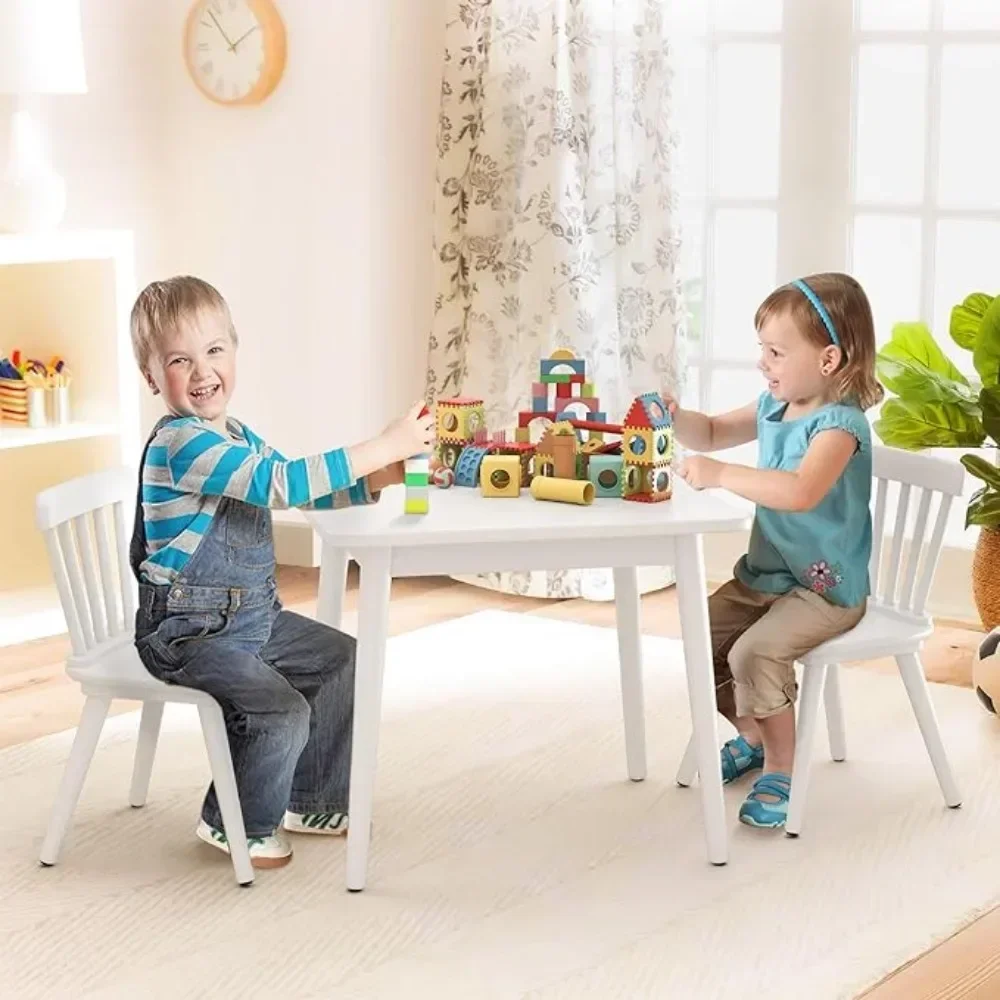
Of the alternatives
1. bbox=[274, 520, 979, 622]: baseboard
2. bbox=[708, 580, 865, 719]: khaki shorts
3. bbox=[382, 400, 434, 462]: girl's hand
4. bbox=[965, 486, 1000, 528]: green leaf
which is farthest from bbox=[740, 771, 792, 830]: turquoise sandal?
bbox=[274, 520, 979, 622]: baseboard

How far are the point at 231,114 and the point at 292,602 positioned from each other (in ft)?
4.46

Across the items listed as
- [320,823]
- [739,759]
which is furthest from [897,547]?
[320,823]

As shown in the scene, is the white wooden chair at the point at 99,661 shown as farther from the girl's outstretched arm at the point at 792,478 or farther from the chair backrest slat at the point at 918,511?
the chair backrest slat at the point at 918,511

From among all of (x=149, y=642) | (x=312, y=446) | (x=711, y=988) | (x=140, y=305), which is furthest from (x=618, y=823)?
(x=312, y=446)

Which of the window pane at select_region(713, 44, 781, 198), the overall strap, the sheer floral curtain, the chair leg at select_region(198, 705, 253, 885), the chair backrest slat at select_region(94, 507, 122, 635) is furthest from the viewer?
the window pane at select_region(713, 44, 781, 198)

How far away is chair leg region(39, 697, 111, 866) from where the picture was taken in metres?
2.71

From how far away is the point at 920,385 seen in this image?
382 cm

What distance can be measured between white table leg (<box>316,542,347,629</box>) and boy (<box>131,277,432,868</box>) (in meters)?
0.22

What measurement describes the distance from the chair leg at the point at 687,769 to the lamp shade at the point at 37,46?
220 centimetres

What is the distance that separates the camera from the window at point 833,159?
439cm

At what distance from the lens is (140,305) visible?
269 centimetres

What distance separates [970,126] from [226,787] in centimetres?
268

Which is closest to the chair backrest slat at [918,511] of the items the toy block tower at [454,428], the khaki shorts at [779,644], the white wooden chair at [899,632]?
the white wooden chair at [899,632]

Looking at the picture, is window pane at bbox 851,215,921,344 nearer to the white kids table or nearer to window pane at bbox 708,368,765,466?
window pane at bbox 708,368,765,466
